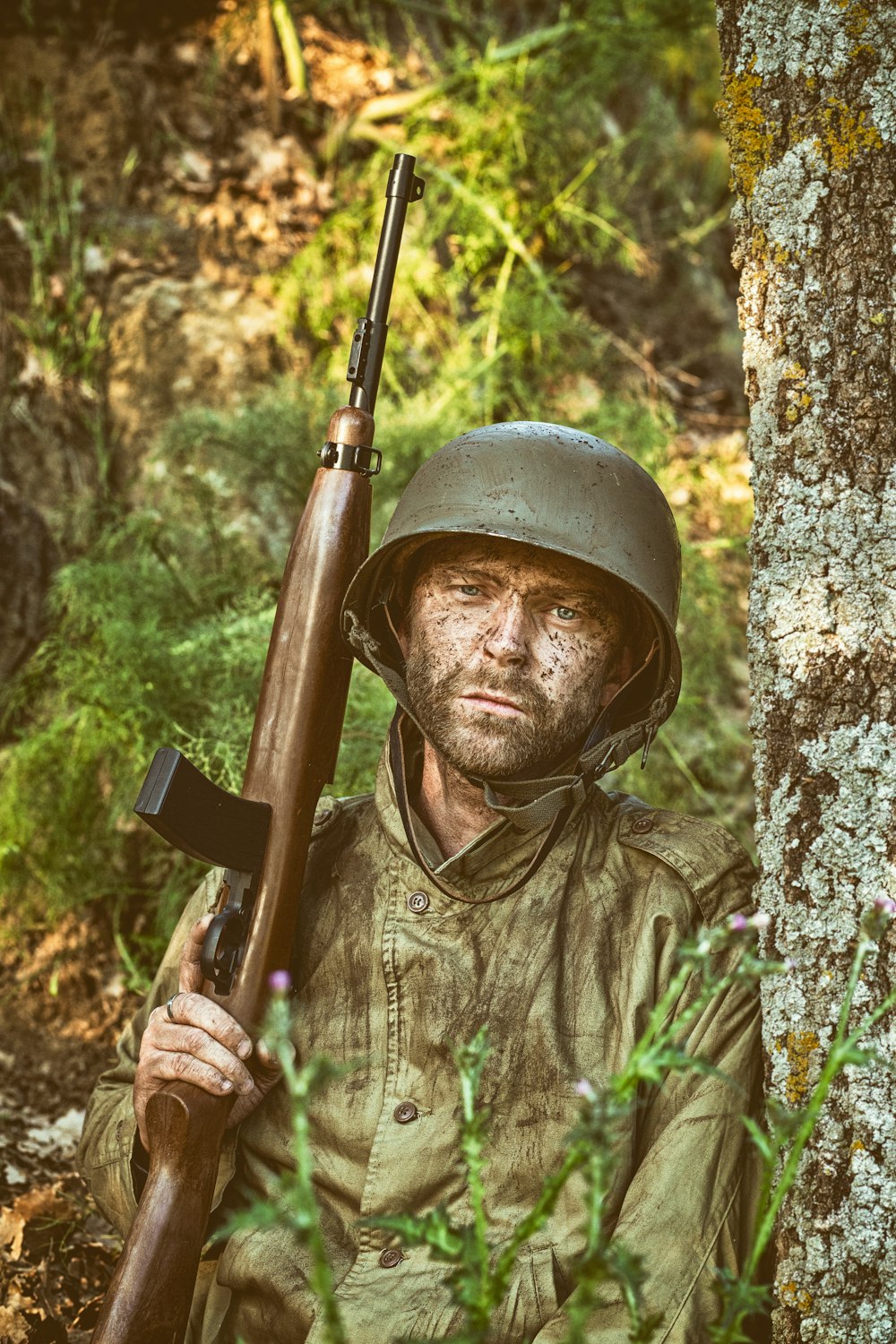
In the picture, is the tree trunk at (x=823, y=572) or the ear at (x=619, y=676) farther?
the ear at (x=619, y=676)

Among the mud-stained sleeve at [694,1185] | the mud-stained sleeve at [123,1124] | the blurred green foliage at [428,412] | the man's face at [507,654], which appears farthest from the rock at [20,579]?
the mud-stained sleeve at [694,1185]

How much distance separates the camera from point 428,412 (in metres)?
5.34

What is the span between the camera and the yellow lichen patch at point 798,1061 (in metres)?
2.02

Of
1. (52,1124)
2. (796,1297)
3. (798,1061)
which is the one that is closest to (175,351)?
(52,1124)

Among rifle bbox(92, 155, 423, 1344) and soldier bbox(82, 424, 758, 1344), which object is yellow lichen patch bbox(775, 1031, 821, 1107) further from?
rifle bbox(92, 155, 423, 1344)

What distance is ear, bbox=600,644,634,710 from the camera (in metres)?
2.76

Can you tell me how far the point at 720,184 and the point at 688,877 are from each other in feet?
20.4

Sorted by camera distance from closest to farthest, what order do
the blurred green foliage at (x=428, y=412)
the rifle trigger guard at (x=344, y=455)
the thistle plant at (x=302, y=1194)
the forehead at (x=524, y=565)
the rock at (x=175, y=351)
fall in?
the thistle plant at (x=302, y=1194) → the forehead at (x=524, y=565) → the rifle trigger guard at (x=344, y=455) → the blurred green foliage at (x=428, y=412) → the rock at (x=175, y=351)

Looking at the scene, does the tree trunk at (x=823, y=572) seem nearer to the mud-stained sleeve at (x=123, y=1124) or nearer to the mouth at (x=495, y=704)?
the mouth at (x=495, y=704)

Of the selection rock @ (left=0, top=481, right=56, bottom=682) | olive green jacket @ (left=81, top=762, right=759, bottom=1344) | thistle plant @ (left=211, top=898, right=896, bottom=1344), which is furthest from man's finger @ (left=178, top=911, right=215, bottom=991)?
rock @ (left=0, top=481, right=56, bottom=682)

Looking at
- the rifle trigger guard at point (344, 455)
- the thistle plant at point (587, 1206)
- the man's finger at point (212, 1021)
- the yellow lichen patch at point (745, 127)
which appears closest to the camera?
the thistle plant at point (587, 1206)

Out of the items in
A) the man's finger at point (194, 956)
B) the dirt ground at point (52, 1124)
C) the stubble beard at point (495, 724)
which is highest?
the stubble beard at point (495, 724)

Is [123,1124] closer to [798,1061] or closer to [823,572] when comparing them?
[798,1061]

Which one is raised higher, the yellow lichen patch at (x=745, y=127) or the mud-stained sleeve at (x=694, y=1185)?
the yellow lichen patch at (x=745, y=127)
